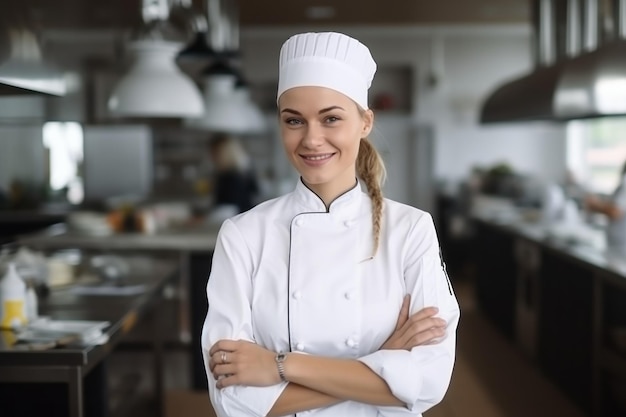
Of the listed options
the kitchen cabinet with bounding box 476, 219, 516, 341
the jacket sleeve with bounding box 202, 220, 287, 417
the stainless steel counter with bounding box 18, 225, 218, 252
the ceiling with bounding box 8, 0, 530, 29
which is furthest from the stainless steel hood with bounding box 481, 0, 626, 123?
the jacket sleeve with bounding box 202, 220, 287, 417

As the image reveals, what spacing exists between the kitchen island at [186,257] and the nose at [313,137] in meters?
3.26

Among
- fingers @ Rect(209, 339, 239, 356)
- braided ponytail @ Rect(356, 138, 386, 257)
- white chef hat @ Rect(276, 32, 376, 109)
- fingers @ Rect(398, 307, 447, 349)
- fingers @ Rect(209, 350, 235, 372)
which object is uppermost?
white chef hat @ Rect(276, 32, 376, 109)

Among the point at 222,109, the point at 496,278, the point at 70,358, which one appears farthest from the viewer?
the point at 496,278

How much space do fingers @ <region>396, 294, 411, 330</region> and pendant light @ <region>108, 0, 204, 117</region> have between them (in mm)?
2118

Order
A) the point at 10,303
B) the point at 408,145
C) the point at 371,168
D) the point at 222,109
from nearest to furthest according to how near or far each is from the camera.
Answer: the point at 371,168 → the point at 10,303 → the point at 222,109 → the point at 408,145

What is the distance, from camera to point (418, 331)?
4.84ft

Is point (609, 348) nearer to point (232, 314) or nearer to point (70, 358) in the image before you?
point (70, 358)

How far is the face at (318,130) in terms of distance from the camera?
4.82 feet

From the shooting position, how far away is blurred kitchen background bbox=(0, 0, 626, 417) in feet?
11.8

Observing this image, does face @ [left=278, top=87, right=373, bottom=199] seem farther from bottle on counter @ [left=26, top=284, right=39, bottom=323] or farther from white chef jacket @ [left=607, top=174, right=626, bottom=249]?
white chef jacket @ [left=607, top=174, right=626, bottom=249]

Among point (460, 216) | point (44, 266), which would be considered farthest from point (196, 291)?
point (460, 216)

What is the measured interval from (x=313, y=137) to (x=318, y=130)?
0.02 meters

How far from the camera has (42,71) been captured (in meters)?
2.37

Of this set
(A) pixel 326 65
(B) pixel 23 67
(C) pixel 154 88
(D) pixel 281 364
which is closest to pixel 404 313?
(D) pixel 281 364
